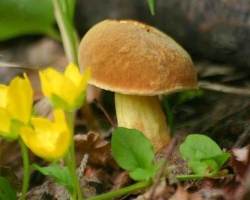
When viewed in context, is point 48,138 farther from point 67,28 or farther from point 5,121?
point 67,28

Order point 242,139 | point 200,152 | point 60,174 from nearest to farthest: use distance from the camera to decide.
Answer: point 60,174 < point 200,152 < point 242,139

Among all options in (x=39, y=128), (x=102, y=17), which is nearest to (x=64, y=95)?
(x=39, y=128)

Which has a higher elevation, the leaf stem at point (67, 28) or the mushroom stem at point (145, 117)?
the leaf stem at point (67, 28)

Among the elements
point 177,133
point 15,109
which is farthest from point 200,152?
point 177,133

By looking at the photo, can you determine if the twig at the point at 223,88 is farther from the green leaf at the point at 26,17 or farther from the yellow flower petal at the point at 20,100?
the yellow flower petal at the point at 20,100

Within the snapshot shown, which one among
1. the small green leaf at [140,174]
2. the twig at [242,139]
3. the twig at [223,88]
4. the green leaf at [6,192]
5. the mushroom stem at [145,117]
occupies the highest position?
the small green leaf at [140,174]

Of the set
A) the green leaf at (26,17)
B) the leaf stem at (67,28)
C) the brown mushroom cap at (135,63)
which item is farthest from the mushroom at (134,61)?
the green leaf at (26,17)

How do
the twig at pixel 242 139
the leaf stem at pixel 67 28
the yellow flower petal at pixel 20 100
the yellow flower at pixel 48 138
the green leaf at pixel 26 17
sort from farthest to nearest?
the green leaf at pixel 26 17
the leaf stem at pixel 67 28
the twig at pixel 242 139
the yellow flower petal at pixel 20 100
the yellow flower at pixel 48 138

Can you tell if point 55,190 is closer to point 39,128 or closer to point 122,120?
point 122,120
